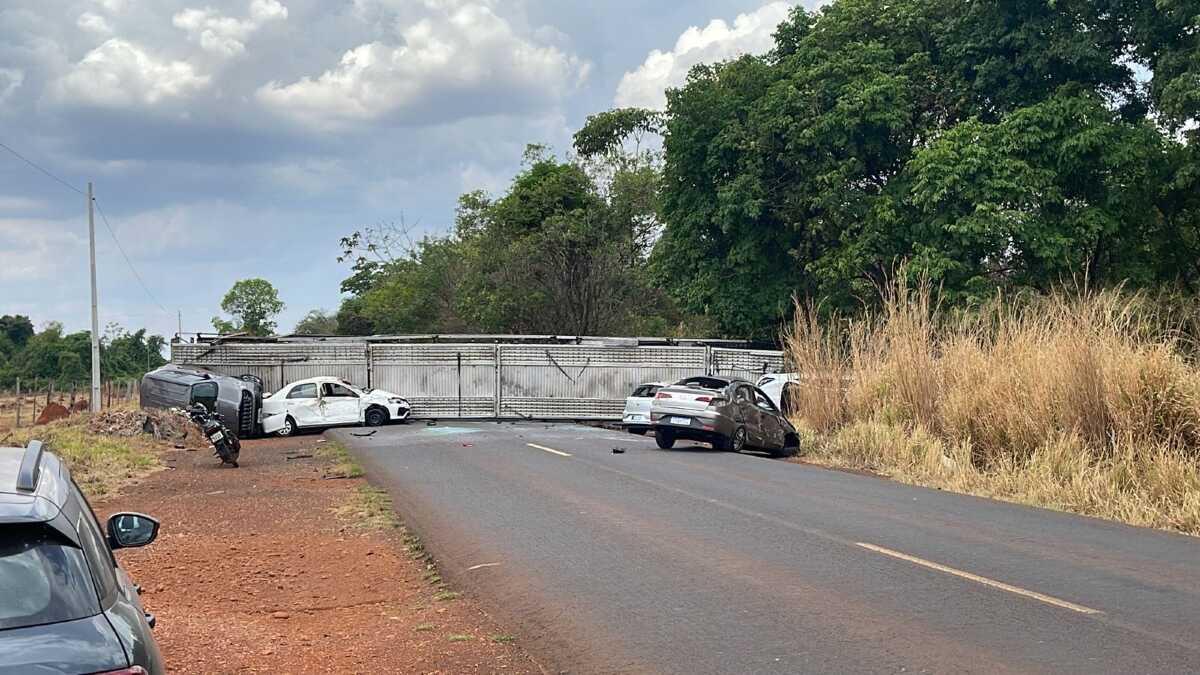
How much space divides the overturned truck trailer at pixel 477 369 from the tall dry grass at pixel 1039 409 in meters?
13.5

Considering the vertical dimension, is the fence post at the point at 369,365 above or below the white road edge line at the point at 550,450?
above

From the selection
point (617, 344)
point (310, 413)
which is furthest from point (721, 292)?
point (310, 413)

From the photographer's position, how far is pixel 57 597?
12.0ft

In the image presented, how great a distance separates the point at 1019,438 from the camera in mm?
17000

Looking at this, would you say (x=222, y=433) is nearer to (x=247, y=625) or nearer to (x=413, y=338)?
(x=247, y=625)

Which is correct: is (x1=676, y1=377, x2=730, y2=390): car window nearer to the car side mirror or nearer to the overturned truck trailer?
the overturned truck trailer

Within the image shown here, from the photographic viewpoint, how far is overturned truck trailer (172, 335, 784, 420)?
117 feet

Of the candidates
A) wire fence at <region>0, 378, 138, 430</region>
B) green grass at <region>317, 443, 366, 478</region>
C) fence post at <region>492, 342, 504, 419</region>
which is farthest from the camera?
wire fence at <region>0, 378, 138, 430</region>

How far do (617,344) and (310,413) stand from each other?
33.5 feet

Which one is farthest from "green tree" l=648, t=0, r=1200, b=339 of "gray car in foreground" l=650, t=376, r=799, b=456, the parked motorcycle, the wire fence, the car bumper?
the wire fence

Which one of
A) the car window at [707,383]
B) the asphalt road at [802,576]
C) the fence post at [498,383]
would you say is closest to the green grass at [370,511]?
the asphalt road at [802,576]

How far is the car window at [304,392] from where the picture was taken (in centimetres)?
3077

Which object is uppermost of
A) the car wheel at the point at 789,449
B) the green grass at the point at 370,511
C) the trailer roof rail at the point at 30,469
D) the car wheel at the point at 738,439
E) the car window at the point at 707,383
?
the trailer roof rail at the point at 30,469

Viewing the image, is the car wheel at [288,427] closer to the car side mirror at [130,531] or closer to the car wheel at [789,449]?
the car wheel at [789,449]
